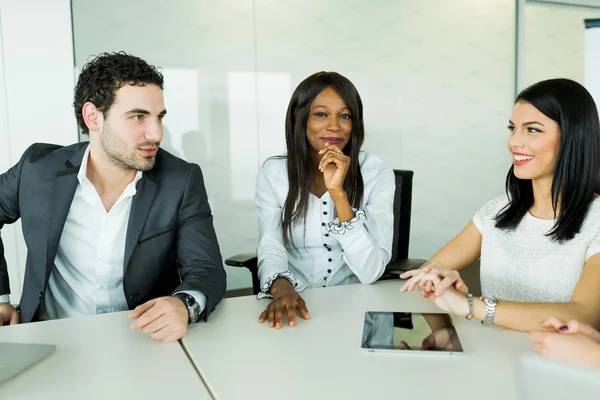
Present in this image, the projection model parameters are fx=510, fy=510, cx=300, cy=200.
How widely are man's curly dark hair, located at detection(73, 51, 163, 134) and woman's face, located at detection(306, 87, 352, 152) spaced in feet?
2.25

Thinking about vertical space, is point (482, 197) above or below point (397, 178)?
below

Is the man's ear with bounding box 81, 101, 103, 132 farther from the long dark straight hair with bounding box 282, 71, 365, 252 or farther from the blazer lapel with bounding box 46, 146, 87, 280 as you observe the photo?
the long dark straight hair with bounding box 282, 71, 365, 252

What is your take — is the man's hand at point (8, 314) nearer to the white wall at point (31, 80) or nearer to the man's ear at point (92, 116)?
the man's ear at point (92, 116)

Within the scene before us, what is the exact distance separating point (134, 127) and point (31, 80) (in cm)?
198

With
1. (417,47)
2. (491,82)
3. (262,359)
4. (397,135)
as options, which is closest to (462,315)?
(262,359)

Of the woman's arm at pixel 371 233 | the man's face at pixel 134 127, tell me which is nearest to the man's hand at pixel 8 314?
the man's face at pixel 134 127

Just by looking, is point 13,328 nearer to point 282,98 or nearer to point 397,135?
point 282,98

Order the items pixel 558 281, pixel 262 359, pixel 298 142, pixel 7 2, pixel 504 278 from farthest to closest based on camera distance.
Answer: pixel 7 2
pixel 298 142
pixel 504 278
pixel 558 281
pixel 262 359

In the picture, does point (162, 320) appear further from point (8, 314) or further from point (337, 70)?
point (337, 70)

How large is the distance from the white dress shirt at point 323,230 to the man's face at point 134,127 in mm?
581

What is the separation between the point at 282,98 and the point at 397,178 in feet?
5.68

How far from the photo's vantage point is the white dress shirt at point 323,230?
6.61 feet

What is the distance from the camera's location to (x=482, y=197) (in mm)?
4734

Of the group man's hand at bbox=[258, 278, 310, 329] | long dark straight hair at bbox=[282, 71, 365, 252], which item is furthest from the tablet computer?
long dark straight hair at bbox=[282, 71, 365, 252]
